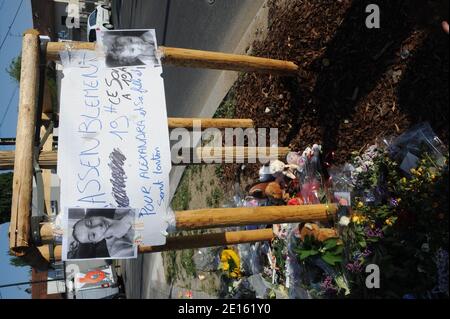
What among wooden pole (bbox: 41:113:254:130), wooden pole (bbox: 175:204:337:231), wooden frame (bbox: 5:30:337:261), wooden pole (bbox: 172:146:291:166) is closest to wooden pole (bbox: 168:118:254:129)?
wooden pole (bbox: 41:113:254:130)

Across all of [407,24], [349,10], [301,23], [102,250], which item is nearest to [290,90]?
[301,23]

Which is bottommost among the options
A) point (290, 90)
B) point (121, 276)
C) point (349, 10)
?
point (121, 276)

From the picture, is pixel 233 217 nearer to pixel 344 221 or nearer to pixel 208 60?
pixel 344 221

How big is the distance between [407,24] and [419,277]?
1.79 m

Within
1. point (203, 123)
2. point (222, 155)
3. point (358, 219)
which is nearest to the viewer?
point (358, 219)

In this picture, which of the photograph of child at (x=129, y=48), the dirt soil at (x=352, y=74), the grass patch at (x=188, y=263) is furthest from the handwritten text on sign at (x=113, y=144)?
the grass patch at (x=188, y=263)

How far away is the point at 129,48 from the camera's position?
3086 millimetres

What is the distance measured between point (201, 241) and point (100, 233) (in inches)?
47.0

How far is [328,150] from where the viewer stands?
3969 mm

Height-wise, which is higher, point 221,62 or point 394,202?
point 221,62

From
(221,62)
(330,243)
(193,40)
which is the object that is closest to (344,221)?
(330,243)

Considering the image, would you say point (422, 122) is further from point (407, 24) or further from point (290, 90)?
point (290, 90)

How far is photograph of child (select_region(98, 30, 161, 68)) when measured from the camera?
3.04m
